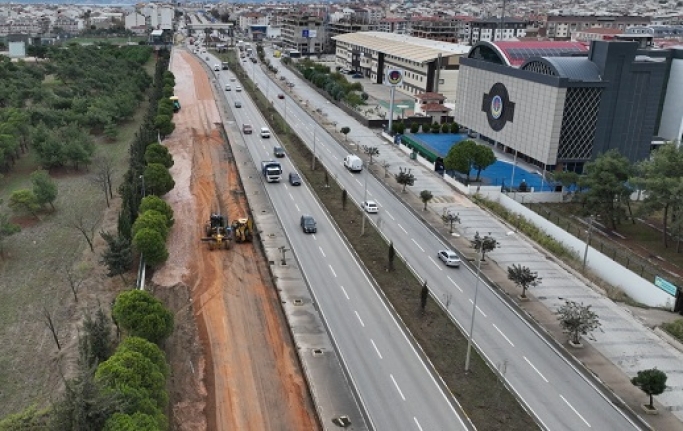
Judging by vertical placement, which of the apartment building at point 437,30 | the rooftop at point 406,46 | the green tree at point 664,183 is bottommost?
the green tree at point 664,183

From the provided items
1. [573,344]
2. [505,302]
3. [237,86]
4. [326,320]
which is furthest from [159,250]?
[237,86]

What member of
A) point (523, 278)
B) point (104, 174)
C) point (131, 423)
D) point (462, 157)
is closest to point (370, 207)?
point (462, 157)

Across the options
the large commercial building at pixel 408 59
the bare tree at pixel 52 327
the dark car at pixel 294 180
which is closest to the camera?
the bare tree at pixel 52 327

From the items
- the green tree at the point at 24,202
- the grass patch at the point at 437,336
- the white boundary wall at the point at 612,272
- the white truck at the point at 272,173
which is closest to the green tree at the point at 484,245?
the grass patch at the point at 437,336

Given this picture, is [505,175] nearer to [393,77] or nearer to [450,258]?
[450,258]

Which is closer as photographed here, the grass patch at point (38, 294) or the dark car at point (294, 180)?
the grass patch at point (38, 294)

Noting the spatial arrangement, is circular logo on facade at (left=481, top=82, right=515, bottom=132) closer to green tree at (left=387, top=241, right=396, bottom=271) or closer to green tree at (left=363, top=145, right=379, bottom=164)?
green tree at (left=363, top=145, right=379, bottom=164)

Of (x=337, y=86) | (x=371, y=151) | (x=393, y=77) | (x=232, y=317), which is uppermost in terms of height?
(x=393, y=77)

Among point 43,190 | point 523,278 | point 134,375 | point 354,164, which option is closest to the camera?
point 134,375

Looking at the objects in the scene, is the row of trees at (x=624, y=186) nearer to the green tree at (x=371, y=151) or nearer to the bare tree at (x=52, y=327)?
the green tree at (x=371, y=151)
